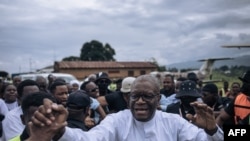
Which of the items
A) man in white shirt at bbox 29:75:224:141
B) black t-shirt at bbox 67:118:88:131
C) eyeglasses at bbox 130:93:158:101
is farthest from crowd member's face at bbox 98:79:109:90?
eyeglasses at bbox 130:93:158:101

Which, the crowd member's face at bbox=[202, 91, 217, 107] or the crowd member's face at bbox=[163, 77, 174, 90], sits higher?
the crowd member's face at bbox=[163, 77, 174, 90]

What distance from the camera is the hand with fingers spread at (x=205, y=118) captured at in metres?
2.85

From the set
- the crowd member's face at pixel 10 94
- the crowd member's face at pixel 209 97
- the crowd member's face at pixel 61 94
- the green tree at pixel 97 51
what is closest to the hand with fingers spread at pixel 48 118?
the crowd member's face at pixel 61 94

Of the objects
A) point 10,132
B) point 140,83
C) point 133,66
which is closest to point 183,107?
point 140,83

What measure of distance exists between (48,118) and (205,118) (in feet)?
4.57

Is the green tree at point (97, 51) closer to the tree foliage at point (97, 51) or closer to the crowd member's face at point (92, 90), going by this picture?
the tree foliage at point (97, 51)

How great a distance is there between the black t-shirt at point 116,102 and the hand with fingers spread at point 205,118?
314 cm

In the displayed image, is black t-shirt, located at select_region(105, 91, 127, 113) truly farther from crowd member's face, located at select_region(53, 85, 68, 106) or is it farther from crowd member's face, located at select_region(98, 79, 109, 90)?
crowd member's face, located at select_region(98, 79, 109, 90)

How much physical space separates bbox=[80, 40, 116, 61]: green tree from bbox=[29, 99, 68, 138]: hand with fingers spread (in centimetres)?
5389

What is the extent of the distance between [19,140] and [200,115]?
1399mm

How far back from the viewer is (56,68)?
4047cm

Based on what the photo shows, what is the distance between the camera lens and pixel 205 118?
113 inches

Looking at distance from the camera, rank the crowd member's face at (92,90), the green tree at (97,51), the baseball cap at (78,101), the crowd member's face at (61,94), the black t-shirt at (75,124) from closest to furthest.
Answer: the black t-shirt at (75,124) → the baseball cap at (78,101) → the crowd member's face at (61,94) → the crowd member's face at (92,90) → the green tree at (97,51)

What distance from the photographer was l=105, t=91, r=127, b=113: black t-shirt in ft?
19.8
